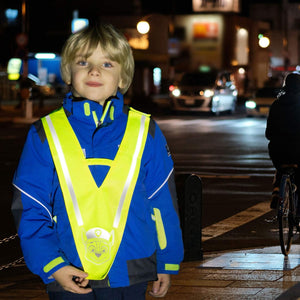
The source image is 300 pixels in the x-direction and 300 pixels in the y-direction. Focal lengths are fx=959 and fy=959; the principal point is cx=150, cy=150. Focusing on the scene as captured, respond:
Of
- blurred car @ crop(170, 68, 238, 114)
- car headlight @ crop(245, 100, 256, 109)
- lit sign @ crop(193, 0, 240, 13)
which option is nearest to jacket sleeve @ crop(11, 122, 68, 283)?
car headlight @ crop(245, 100, 256, 109)

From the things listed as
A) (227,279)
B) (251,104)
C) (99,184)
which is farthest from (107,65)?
(251,104)

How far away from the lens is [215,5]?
6944 cm

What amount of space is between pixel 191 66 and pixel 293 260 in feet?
183

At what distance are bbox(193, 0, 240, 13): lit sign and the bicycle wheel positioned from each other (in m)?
60.0

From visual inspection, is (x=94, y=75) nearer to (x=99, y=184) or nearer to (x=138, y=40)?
(x=99, y=184)

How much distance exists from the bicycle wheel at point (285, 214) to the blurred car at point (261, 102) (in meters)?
28.8

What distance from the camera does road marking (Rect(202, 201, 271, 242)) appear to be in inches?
427

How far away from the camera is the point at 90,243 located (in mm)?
3496

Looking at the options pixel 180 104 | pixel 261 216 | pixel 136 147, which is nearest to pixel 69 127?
pixel 136 147

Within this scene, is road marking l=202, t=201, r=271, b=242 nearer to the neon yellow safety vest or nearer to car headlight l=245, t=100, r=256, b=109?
the neon yellow safety vest

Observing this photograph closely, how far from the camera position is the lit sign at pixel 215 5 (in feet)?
226

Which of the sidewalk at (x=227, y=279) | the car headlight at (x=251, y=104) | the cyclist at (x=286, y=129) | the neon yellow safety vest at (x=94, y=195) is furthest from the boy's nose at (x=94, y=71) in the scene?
the car headlight at (x=251, y=104)

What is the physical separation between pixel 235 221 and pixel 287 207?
2.33m

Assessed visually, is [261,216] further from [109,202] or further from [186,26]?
[186,26]
